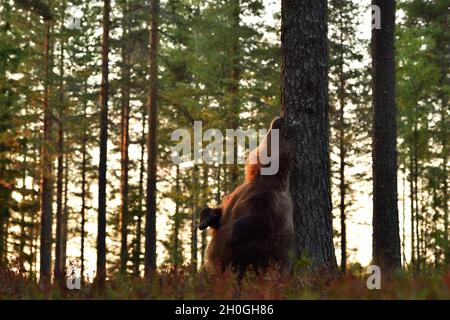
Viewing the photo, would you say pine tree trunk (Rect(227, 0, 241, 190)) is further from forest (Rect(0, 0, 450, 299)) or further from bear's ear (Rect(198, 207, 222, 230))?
bear's ear (Rect(198, 207, 222, 230))

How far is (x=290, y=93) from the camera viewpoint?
10422 millimetres

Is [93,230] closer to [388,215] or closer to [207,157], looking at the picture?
[207,157]

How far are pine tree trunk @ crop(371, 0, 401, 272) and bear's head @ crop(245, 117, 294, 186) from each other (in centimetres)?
615

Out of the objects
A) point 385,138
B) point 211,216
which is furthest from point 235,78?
point 211,216

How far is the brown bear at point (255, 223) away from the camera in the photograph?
822 cm

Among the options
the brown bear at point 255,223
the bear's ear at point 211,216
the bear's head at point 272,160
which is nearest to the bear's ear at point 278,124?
the bear's head at point 272,160

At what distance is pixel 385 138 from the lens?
15047 millimetres

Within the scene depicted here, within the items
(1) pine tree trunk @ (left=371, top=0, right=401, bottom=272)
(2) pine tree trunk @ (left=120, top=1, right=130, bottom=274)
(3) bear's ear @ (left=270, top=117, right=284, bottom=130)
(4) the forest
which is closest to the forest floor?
(4) the forest

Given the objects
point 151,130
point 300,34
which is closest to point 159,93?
point 151,130

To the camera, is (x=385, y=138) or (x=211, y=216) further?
(x=385, y=138)

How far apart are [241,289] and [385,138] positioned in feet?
31.6

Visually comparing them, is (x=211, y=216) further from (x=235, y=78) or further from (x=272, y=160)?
(x=235, y=78)
